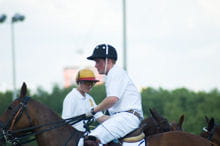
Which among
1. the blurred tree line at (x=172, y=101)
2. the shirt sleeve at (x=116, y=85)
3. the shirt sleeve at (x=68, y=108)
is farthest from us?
the blurred tree line at (x=172, y=101)

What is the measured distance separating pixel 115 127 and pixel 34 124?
1.19m

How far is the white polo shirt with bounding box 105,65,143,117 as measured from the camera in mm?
8586

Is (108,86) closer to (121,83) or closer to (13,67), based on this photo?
(121,83)

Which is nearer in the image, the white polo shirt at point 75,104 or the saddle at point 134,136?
the saddle at point 134,136

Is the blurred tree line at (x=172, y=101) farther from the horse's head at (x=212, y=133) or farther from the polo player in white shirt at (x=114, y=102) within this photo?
the polo player in white shirt at (x=114, y=102)

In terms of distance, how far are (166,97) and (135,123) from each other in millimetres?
17837

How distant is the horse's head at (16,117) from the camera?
8.60 m

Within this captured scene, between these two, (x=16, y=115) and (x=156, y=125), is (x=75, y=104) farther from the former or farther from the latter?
(x=16, y=115)

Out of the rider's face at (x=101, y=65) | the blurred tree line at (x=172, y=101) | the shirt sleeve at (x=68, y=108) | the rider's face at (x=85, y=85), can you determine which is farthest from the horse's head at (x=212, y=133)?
the blurred tree line at (x=172, y=101)

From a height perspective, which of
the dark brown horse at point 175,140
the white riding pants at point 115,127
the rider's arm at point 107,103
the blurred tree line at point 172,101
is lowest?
the blurred tree line at point 172,101

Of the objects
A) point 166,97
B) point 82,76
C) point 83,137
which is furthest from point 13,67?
point 83,137

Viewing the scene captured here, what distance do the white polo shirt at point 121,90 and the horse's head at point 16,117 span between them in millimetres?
1209

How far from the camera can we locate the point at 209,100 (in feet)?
85.1

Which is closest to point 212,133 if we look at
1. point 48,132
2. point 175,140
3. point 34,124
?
point 175,140
